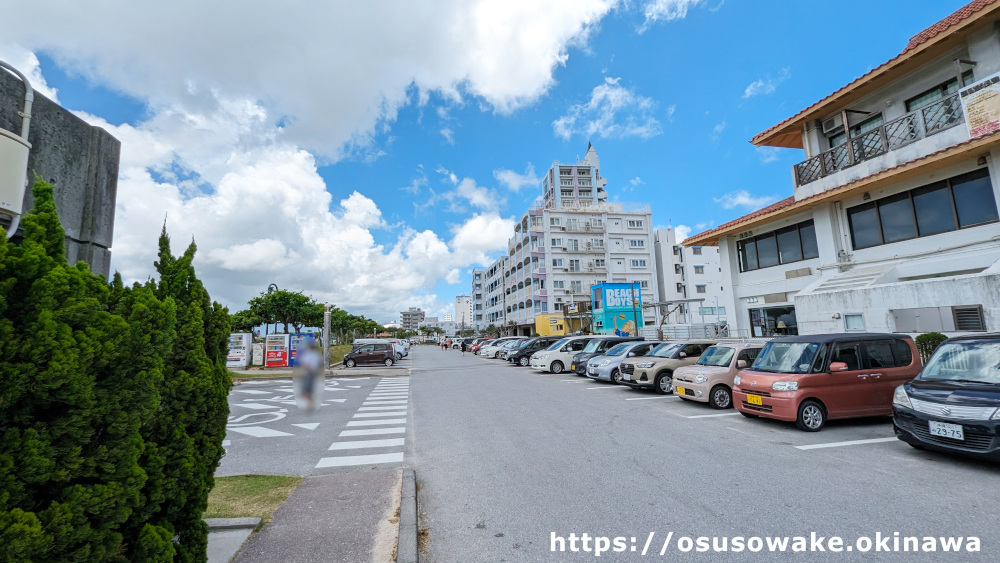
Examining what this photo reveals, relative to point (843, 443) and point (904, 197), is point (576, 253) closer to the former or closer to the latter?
point (904, 197)

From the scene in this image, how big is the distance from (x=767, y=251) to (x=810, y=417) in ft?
39.3

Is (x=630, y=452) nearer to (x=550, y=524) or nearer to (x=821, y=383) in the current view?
(x=550, y=524)

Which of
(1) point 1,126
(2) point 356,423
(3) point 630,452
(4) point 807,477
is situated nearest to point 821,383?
(4) point 807,477

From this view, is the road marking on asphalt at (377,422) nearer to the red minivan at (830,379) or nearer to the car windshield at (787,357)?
the red minivan at (830,379)

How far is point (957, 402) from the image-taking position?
19.0ft

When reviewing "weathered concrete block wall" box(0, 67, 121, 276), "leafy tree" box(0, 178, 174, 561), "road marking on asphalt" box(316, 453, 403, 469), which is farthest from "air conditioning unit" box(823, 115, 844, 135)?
"leafy tree" box(0, 178, 174, 561)

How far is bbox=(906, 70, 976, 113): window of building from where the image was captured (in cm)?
1216

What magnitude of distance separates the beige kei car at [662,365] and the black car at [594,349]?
472cm

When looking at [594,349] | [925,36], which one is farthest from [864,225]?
[594,349]

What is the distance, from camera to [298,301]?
33.3ft

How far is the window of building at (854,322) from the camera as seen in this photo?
40.6 feet

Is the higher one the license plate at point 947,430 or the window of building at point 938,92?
the window of building at point 938,92

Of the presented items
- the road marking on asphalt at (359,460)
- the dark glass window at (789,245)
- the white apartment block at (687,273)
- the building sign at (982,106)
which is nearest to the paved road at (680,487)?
the road marking on asphalt at (359,460)

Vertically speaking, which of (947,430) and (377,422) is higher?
(947,430)
